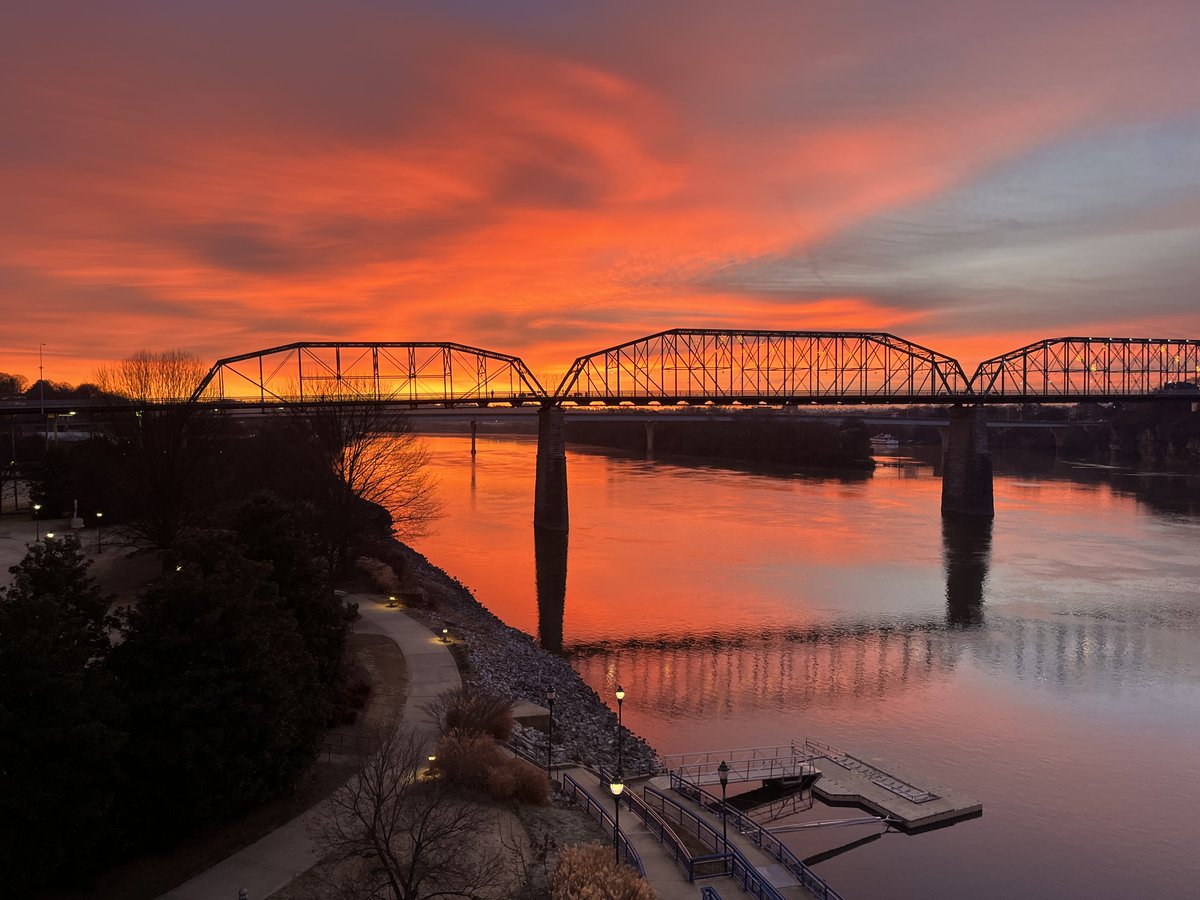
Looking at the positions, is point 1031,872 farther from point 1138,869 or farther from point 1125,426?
point 1125,426

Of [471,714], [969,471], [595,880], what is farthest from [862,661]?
[969,471]

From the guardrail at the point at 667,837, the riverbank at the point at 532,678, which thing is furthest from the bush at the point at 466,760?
the riverbank at the point at 532,678

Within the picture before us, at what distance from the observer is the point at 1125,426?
146500mm

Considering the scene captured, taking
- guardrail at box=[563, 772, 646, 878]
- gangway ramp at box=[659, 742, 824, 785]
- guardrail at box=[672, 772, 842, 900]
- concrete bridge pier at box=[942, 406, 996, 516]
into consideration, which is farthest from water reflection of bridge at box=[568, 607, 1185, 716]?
concrete bridge pier at box=[942, 406, 996, 516]

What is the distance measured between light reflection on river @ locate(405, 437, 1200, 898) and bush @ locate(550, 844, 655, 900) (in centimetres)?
674

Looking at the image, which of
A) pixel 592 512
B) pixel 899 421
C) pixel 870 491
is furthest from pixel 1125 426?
pixel 592 512

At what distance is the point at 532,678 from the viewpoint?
27.8 metres

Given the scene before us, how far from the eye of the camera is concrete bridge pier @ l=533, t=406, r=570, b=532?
65000 mm

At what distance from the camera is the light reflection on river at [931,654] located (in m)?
20.0

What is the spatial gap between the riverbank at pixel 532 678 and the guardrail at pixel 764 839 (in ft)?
5.25

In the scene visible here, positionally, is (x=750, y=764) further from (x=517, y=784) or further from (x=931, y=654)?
(x=931, y=654)

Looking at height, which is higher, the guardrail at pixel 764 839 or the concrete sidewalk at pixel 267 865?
the concrete sidewalk at pixel 267 865

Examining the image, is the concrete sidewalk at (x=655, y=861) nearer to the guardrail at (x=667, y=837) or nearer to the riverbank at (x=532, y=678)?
the guardrail at (x=667, y=837)

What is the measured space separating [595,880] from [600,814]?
3.90 metres
